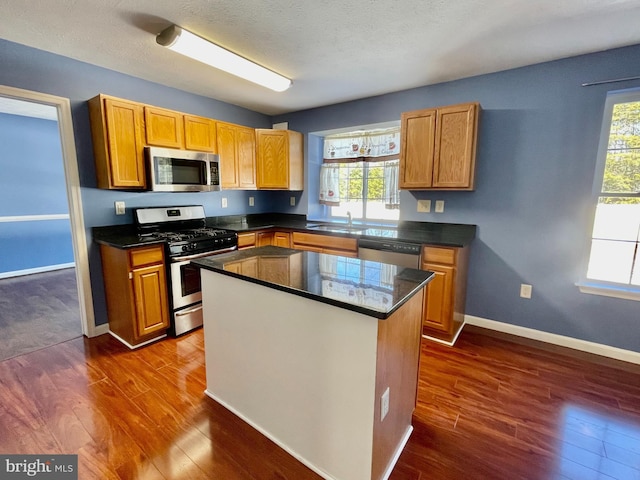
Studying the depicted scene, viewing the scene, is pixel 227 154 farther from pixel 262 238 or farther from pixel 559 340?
pixel 559 340

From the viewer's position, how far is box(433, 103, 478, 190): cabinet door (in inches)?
105

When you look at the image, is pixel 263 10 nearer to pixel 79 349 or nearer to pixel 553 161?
pixel 553 161

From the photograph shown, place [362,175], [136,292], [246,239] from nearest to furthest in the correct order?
1. [136,292]
2. [246,239]
3. [362,175]

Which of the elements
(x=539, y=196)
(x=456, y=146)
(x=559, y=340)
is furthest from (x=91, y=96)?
(x=559, y=340)

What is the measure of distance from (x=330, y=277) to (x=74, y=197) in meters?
→ 2.53

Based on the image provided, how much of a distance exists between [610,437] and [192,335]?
3122 millimetres

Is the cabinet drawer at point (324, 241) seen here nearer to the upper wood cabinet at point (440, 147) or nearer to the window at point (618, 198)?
the upper wood cabinet at point (440, 147)

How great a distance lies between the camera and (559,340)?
266 cm

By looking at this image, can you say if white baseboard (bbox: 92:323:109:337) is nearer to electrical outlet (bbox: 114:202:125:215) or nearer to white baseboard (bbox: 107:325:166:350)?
white baseboard (bbox: 107:325:166:350)

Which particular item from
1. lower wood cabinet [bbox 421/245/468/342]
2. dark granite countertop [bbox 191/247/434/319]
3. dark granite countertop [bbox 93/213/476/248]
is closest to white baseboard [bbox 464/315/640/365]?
lower wood cabinet [bbox 421/245/468/342]

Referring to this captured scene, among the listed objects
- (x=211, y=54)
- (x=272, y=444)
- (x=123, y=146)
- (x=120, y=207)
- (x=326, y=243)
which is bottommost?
(x=272, y=444)

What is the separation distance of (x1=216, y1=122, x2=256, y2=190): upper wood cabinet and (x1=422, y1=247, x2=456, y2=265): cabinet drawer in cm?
233

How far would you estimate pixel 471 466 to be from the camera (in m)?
1.48

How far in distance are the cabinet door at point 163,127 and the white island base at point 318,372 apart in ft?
5.81
